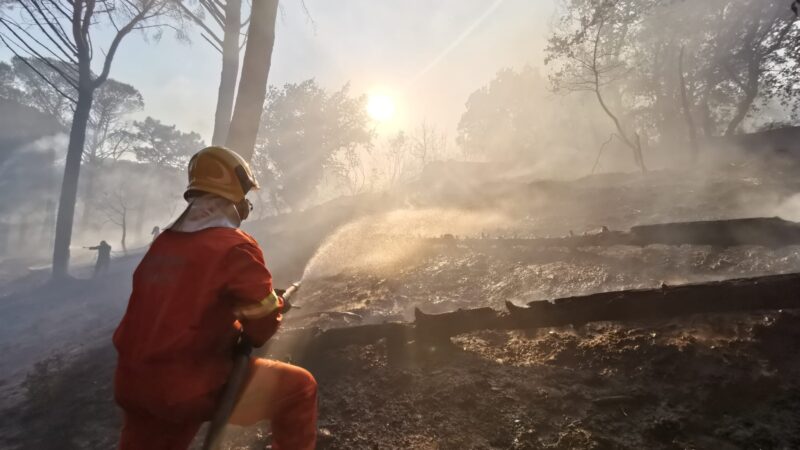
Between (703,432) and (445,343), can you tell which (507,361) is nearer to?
(445,343)

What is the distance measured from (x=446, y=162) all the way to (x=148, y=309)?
2755 centimetres

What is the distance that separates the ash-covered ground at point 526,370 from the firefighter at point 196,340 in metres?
1.15

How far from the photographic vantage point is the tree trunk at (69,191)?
13.2m

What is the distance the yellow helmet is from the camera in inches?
83.9

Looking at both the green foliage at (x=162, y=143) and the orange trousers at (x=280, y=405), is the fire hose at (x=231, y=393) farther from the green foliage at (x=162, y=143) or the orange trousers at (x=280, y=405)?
the green foliage at (x=162, y=143)

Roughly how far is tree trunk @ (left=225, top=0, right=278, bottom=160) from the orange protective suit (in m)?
4.95

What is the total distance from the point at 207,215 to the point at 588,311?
3476 millimetres

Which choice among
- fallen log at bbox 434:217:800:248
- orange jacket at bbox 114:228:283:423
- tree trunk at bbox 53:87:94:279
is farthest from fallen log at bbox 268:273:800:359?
tree trunk at bbox 53:87:94:279

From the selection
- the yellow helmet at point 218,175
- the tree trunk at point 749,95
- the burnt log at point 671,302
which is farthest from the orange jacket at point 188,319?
the tree trunk at point 749,95

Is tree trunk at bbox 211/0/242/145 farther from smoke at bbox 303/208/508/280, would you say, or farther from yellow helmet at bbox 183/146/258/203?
yellow helmet at bbox 183/146/258/203

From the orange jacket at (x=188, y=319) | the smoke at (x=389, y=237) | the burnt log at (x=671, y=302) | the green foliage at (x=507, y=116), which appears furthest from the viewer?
the green foliage at (x=507, y=116)

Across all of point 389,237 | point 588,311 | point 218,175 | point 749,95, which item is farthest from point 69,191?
point 749,95

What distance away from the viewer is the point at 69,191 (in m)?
13.7

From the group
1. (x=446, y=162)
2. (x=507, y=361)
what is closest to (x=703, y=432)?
(x=507, y=361)
